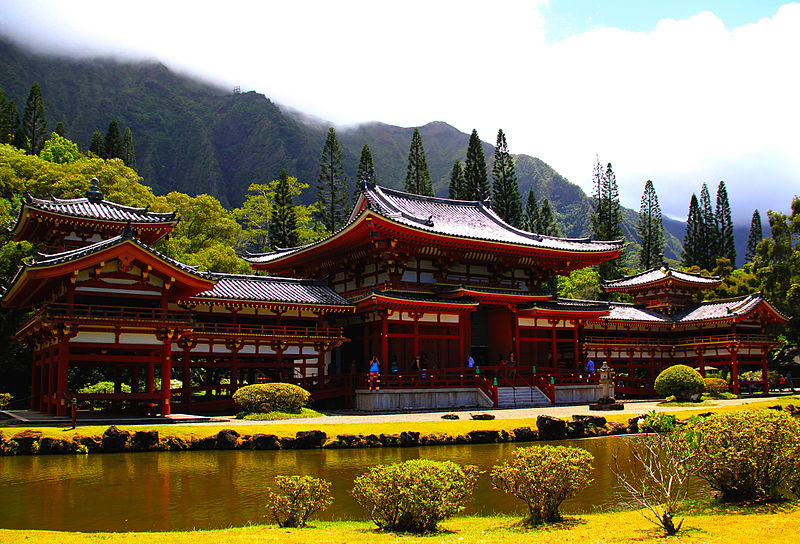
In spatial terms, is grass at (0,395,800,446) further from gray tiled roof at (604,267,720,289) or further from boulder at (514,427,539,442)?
gray tiled roof at (604,267,720,289)

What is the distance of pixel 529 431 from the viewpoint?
20281 mm

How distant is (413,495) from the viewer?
8969mm

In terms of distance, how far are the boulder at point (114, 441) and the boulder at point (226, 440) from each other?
2.40 meters

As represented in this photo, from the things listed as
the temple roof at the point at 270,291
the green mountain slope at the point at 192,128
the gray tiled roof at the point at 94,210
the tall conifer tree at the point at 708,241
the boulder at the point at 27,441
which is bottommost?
the boulder at the point at 27,441

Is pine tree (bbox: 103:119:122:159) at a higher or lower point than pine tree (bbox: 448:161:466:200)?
higher

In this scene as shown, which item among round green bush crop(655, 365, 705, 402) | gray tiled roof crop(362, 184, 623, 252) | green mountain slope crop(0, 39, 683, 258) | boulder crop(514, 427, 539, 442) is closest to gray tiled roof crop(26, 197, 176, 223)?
gray tiled roof crop(362, 184, 623, 252)

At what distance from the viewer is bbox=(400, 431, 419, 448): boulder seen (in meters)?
18.8

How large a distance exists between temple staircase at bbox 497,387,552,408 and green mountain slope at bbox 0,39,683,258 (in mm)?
101179

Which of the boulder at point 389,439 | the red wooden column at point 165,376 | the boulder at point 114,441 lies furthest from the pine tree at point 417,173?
the boulder at point 114,441

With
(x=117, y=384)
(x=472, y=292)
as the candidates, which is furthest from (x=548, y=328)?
(x=117, y=384)

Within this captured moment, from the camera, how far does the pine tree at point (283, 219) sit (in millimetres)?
61000

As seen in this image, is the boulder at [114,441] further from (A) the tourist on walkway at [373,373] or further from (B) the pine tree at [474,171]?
(B) the pine tree at [474,171]

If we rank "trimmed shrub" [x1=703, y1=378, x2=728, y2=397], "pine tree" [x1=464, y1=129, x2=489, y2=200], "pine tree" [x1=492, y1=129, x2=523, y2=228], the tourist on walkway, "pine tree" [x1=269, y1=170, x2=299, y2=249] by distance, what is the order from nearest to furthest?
1. the tourist on walkway
2. "trimmed shrub" [x1=703, y1=378, x2=728, y2=397]
3. "pine tree" [x1=269, y1=170, x2=299, y2=249]
4. "pine tree" [x1=464, y1=129, x2=489, y2=200]
5. "pine tree" [x1=492, y1=129, x2=523, y2=228]

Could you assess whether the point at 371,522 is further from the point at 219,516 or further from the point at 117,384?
the point at 117,384
